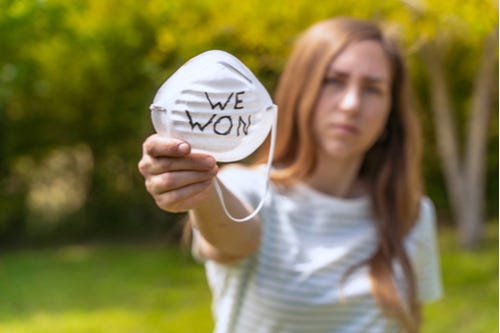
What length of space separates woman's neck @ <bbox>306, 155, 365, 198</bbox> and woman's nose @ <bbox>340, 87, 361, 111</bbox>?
0.60 ft

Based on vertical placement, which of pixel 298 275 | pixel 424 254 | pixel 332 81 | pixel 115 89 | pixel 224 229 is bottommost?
pixel 115 89

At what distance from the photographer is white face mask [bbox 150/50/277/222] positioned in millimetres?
991

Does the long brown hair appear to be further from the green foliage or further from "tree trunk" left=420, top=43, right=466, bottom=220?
"tree trunk" left=420, top=43, right=466, bottom=220

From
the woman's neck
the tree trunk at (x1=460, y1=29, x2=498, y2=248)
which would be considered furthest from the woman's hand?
the tree trunk at (x1=460, y1=29, x2=498, y2=248)

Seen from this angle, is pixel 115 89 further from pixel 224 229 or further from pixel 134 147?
pixel 224 229

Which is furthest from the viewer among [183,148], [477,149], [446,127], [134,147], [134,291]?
[134,147]

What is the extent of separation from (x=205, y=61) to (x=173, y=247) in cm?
619

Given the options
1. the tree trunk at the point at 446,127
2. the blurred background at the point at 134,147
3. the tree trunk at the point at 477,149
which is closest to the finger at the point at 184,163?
the blurred background at the point at 134,147

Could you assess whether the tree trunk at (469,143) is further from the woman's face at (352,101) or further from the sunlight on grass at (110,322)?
the woman's face at (352,101)

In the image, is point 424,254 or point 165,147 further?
point 424,254

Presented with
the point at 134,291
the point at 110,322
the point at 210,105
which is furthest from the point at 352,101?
the point at 134,291

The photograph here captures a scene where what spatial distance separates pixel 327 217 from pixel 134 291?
13.7 ft

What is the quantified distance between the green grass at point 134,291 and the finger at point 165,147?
383cm

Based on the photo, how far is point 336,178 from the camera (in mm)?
1731
